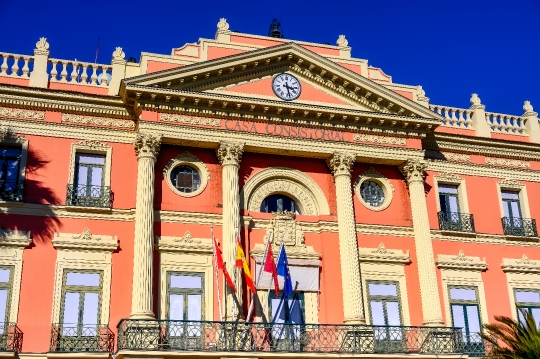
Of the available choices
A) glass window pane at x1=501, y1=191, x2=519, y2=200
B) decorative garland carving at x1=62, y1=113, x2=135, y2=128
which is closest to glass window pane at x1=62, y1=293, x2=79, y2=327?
decorative garland carving at x1=62, y1=113, x2=135, y2=128

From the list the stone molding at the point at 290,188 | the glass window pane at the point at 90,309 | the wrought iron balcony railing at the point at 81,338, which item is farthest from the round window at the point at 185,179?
the wrought iron balcony railing at the point at 81,338

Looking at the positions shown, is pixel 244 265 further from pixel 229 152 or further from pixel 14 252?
pixel 14 252

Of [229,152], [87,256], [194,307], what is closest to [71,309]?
[87,256]

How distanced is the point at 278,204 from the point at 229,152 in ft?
9.38

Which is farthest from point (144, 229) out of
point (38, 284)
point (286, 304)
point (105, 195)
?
point (286, 304)

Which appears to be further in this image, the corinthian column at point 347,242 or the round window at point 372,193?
the round window at point 372,193

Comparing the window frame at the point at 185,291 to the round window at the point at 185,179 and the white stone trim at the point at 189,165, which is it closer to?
the white stone trim at the point at 189,165

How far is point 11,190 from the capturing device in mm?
23078

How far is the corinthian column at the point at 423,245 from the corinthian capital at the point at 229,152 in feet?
21.8

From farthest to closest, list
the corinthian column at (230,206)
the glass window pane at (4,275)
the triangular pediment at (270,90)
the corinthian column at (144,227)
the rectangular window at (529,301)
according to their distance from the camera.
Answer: the rectangular window at (529,301)
the triangular pediment at (270,90)
the corinthian column at (230,206)
the glass window pane at (4,275)
the corinthian column at (144,227)

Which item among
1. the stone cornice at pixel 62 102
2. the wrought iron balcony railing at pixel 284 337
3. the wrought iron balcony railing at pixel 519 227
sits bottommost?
the wrought iron balcony railing at pixel 284 337

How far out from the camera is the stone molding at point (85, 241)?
22.8m

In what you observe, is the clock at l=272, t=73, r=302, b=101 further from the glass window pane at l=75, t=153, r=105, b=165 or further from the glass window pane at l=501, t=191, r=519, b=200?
the glass window pane at l=501, t=191, r=519, b=200

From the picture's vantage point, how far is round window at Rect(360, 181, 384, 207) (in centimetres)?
2709
